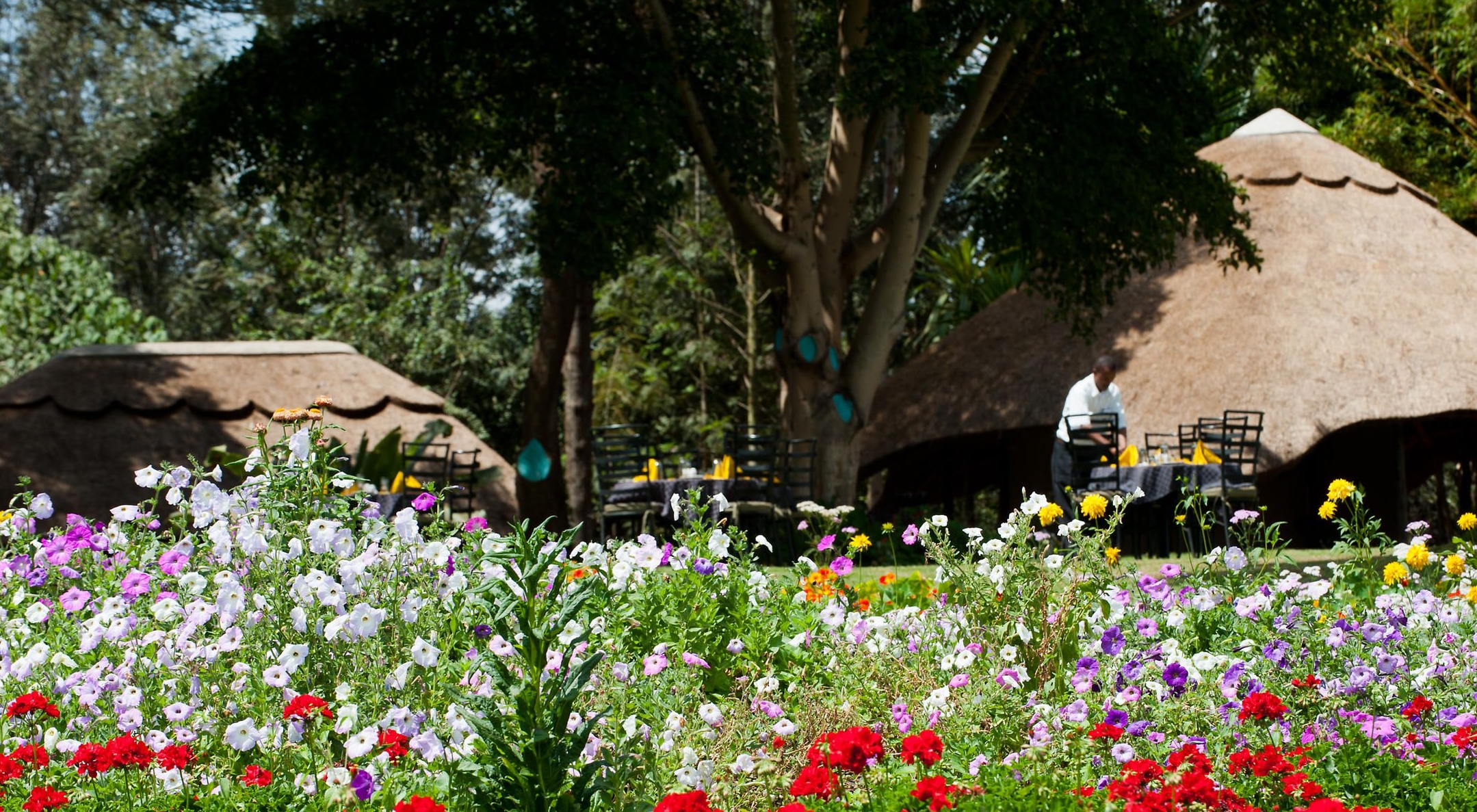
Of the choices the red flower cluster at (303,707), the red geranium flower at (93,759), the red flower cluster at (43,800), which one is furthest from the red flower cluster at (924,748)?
the red flower cluster at (43,800)

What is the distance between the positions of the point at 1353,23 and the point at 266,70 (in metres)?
9.44

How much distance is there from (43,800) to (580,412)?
10578mm

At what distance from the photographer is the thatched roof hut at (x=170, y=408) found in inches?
488

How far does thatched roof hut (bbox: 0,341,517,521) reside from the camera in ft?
40.7

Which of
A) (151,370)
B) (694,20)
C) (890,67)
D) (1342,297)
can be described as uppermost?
(694,20)

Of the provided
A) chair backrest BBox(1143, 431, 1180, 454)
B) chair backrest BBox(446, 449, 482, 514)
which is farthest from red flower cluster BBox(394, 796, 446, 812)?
chair backrest BBox(1143, 431, 1180, 454)

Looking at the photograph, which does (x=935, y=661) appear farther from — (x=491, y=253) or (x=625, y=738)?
(x=491, y=253)

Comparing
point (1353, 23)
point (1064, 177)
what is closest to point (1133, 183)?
point (1064, 177)

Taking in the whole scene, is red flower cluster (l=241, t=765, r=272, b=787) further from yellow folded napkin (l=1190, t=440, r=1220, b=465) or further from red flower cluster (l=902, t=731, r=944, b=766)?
yellow folded napkin (l=1190, t=440, r=1220, b=465)

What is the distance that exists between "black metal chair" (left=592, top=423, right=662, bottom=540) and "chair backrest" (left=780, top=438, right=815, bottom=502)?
108 cm

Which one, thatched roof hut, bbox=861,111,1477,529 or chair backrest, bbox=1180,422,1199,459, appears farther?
thatched roof hut, bbox=861,111,1477,529

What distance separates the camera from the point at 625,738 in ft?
9.70

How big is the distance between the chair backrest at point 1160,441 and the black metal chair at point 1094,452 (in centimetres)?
191

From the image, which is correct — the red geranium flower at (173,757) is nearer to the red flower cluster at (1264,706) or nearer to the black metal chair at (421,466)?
the red flower cluster at (1264,706)
